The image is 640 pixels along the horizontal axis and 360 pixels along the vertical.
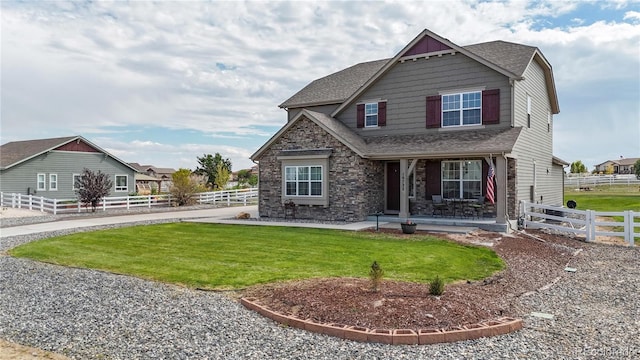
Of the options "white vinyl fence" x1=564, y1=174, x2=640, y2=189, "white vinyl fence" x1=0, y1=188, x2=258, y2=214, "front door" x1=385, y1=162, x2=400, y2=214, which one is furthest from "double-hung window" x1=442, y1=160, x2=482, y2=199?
"white vinyl fence" x1=564, y1=174, x2=640, y2=189

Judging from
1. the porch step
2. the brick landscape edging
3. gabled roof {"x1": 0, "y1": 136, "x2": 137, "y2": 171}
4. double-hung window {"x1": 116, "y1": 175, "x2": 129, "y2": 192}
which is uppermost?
gabled roof {"x1": 0, "y1": 136, "x2": 137, "y2": 171}

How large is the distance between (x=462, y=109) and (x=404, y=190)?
13.4 feet

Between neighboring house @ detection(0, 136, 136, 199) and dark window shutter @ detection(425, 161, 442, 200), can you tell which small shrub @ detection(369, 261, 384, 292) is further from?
neighboring house @ detection(0, 136, 136, 199)

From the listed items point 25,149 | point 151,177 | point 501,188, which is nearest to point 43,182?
point 25,149

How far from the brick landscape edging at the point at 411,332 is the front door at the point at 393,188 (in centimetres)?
1303

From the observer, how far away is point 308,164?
18141 mm

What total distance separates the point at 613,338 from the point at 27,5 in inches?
567

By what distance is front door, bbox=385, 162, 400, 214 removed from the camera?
60.8ft

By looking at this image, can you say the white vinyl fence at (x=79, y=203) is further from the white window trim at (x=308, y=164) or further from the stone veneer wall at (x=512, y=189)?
the stone veneer wall at (x=512, y=189)

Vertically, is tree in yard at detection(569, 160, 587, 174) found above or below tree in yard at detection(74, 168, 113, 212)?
above

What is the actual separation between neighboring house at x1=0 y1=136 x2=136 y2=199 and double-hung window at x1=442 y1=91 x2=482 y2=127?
2818cm

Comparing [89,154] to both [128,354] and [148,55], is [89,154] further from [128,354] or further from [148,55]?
[128,354]

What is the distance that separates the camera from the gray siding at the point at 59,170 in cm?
2964

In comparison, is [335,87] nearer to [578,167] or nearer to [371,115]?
[371,115]
